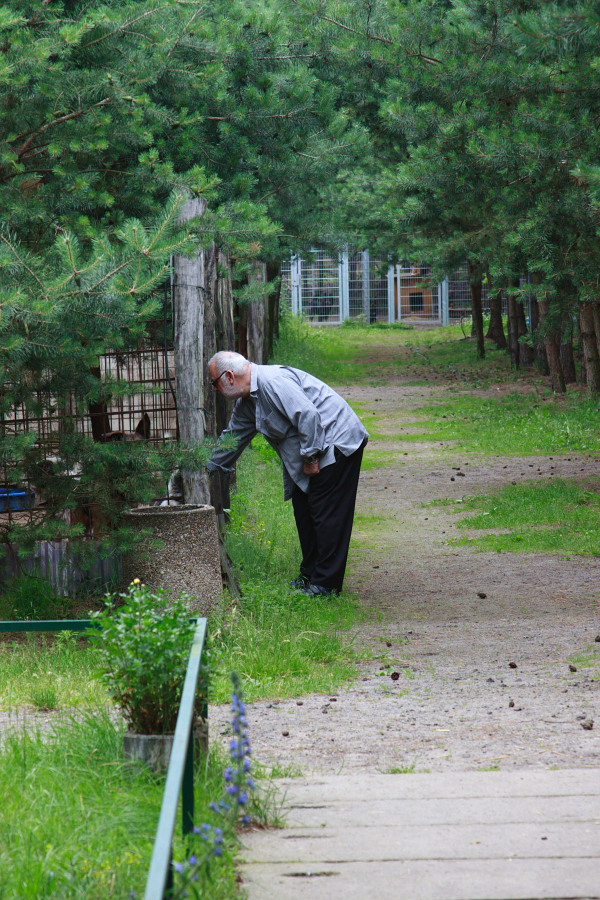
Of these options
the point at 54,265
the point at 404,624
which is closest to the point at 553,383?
the point at 404,624

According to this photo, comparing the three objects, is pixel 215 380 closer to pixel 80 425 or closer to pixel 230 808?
pixel 80 425

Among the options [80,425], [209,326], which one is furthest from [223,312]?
[80,425]

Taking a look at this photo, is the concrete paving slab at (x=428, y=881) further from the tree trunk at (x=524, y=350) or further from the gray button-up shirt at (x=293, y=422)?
the tree trunk at (x=524, y=350)

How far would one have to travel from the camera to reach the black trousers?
7.27 m

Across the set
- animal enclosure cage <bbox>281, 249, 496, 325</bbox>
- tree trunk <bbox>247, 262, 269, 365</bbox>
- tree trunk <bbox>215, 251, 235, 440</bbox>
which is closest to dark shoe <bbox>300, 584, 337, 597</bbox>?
tree trunk <bbox>215, 251, 235, 440</bbox>

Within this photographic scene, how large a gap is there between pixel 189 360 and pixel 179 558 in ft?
4.47

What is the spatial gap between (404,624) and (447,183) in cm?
474

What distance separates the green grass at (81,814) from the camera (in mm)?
2619

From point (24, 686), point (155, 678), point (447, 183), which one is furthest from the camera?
point (447, 183)

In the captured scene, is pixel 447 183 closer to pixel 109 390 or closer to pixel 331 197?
pixel 109 390

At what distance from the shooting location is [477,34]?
9297mm

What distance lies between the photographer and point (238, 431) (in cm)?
740

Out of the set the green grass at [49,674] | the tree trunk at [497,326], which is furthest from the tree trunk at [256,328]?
the tree trunk at [497,326]

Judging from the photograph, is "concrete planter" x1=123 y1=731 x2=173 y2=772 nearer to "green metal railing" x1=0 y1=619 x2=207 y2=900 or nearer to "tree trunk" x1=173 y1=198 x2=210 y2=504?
"green metal railing" x1=0 y1=619 x2=207 y2=900
